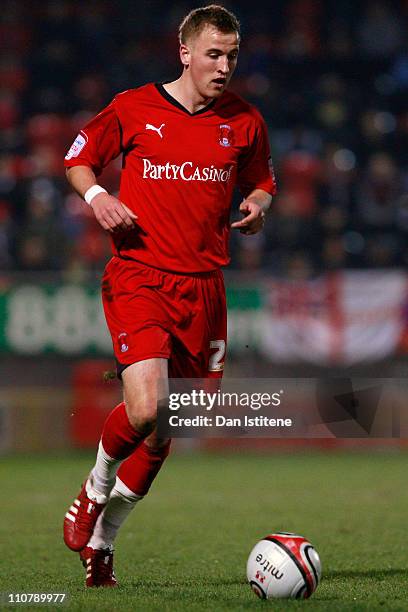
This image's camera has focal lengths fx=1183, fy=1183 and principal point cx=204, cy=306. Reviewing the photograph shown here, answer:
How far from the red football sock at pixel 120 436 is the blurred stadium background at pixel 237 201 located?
689cm

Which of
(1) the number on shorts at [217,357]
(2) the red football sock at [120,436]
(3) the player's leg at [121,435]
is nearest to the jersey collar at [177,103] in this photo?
(1) the number on shorts at [217,357]

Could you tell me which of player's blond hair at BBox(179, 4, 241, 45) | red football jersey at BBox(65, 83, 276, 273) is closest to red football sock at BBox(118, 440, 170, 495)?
red football jersey at BBox(65, 83, 276, 273)

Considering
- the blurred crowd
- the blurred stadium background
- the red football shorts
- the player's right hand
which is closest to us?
the player's right hand

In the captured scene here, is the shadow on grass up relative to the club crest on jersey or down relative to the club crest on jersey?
down

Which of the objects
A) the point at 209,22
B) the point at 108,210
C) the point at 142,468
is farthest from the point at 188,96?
the point at 142,468

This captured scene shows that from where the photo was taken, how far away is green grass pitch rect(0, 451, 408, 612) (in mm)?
4859

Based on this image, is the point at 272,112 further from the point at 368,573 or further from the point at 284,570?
the point at 284,570

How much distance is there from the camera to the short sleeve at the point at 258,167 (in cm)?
561

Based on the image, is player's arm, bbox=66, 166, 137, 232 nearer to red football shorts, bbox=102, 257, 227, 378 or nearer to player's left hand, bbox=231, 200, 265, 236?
red football shorts, bbox=102, 257, 227, 378

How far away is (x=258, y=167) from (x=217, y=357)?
946 millimetres

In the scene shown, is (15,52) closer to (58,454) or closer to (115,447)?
(58,454)

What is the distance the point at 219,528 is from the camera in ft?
25.6

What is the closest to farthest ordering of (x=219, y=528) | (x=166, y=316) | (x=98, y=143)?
(x=166, y=316)
(x=98, y=143)
(x=219, y=528)

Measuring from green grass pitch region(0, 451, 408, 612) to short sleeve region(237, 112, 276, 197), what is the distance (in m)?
1.85
